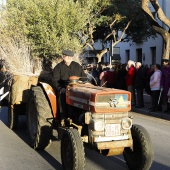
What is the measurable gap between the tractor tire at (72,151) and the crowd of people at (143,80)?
16.5 feet

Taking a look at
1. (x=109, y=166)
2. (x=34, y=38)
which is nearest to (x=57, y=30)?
(x=34, y=38)

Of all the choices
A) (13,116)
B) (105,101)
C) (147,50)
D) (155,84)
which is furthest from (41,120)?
(147,50)

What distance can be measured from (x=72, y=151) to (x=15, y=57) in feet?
17.2

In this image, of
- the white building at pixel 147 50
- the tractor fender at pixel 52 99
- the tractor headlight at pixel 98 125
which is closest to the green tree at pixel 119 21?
the white building at pixel 147 50

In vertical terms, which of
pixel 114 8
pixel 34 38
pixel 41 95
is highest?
pixel 114 8

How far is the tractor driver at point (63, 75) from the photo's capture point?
20.7 feet

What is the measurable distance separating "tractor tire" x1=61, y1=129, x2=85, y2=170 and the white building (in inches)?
852

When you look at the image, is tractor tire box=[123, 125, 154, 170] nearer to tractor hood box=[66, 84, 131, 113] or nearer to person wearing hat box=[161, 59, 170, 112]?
tractor hood box=[66, 84, 131, 113]

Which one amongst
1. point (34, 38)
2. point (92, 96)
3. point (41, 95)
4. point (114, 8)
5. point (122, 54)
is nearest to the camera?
point (92, 96)

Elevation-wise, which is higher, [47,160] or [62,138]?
[62,138]

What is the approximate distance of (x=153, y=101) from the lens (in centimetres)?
1252

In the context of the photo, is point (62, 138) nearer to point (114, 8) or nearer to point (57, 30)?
point (57, 30)

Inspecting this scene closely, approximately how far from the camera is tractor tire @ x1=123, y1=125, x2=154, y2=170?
17.4 feet

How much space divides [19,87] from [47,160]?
2432mm
